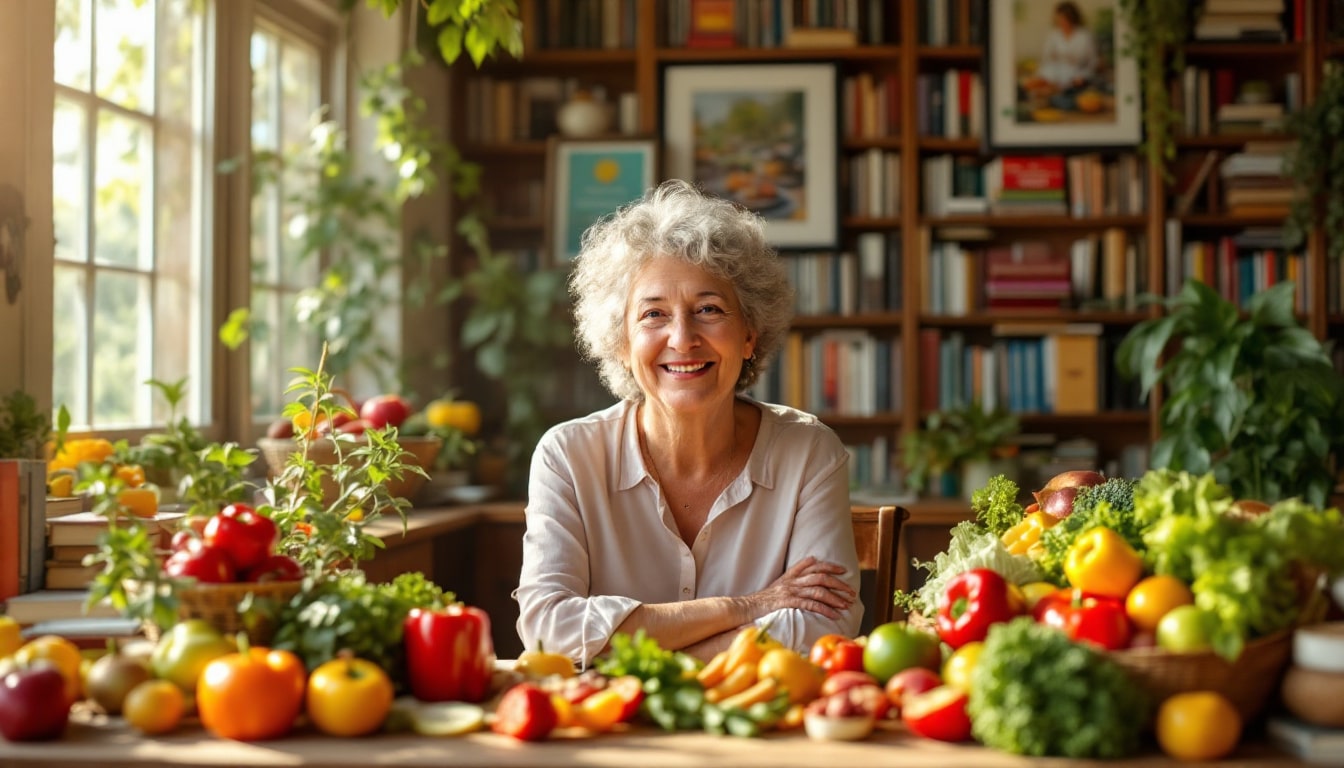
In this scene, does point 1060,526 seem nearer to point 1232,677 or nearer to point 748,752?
point 1232,677

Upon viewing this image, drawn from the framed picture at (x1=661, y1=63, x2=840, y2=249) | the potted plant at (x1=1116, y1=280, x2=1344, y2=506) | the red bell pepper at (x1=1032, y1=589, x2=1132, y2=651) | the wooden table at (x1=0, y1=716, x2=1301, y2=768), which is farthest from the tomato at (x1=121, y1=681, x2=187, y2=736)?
the framed picture at (x1=661, y1=63, x2=840, y2=249)

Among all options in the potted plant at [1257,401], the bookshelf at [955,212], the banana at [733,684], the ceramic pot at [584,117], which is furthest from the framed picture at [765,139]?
the banana at [733,684]

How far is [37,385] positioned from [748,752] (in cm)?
209

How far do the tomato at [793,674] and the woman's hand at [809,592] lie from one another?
646mm

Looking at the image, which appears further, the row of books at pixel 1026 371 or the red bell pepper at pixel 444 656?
the row of books at pixel 1026 371

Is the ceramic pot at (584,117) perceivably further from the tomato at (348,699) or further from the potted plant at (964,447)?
the tomato at (348,699)

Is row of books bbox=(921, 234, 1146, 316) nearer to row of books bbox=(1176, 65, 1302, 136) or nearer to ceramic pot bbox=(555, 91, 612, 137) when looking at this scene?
row of books bbox=(1176, 65, 1302, 136)

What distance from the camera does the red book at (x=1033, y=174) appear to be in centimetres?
508

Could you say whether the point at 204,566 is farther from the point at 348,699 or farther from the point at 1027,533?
the point at 1027,533

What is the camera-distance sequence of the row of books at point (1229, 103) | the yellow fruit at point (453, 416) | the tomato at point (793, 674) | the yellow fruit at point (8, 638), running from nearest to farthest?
the tomato at point (793, 674) < the yellow fruit at point (8, 638) < the yellow fruit at point (453, 416) < the row of books at point (1229, 103)

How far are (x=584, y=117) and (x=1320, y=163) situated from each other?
266 centimetres

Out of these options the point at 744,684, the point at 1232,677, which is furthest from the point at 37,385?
the point at 1232,677

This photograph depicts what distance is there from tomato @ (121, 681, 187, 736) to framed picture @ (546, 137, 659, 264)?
151 inches

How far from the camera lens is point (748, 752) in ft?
4.22
